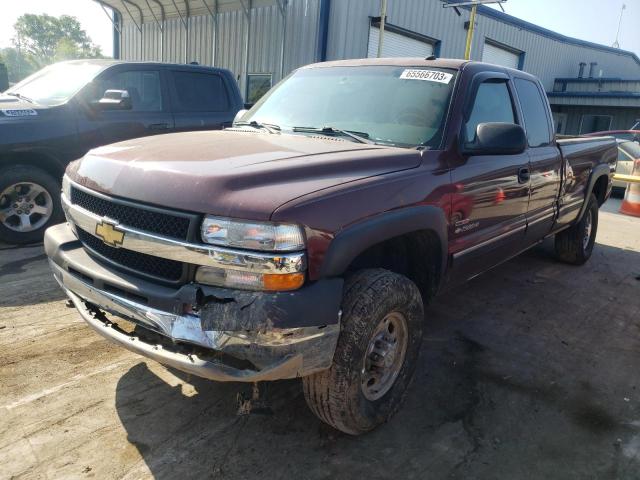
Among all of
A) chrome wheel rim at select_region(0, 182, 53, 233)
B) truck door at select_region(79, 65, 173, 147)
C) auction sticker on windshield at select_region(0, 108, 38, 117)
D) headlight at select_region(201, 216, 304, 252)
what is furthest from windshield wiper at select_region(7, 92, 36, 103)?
headlight at select_region(201, 216, 304, 252)

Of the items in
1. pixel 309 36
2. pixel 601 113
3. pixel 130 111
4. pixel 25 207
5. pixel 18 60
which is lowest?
pixel 25 207

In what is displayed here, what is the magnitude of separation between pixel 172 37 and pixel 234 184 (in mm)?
16261

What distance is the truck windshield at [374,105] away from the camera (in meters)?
3.15

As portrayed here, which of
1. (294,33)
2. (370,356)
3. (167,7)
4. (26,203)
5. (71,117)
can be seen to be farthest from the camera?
(167,7)

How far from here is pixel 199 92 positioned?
21.8ft

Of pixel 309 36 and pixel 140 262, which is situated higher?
pixel 309 36

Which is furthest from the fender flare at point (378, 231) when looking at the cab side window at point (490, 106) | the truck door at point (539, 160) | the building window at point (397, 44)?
the building window at point (397, 44)

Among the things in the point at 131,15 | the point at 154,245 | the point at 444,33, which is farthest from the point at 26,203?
the point at 131,15

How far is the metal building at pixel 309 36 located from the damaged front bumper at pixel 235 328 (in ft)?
36.6

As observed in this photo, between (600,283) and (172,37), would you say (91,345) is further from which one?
(172,37)

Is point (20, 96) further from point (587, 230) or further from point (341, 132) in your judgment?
point (587, 230)

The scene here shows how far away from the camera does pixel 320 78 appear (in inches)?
148

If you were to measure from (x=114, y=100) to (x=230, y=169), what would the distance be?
3599 millimetres

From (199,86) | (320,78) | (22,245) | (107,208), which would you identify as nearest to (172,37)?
(199,86)
